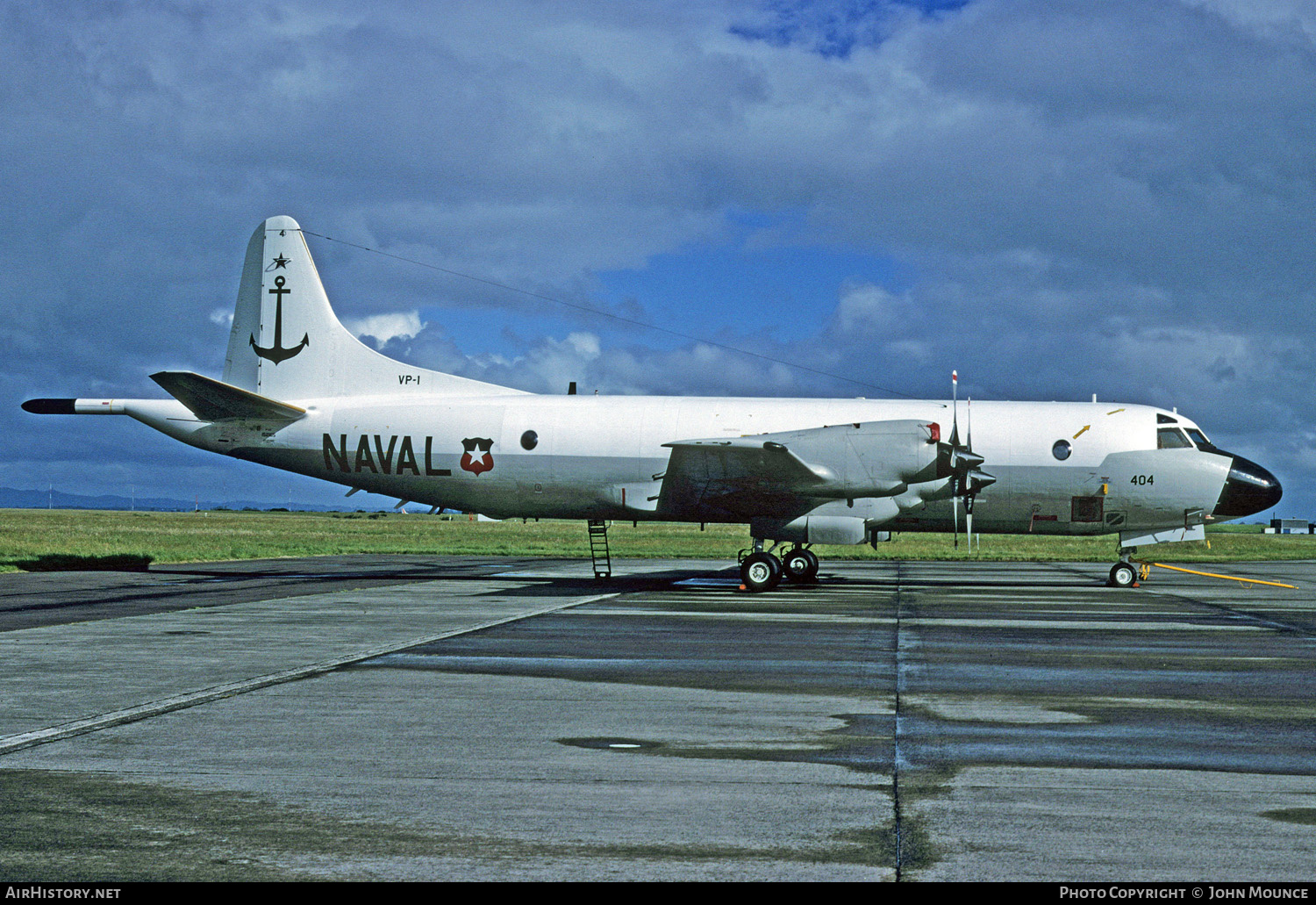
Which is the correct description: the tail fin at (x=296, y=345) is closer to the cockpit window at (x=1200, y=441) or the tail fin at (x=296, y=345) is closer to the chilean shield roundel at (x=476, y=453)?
the chilean shield roundel at (x=476, y=453)

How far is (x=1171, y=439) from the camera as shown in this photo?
2767 centimetres

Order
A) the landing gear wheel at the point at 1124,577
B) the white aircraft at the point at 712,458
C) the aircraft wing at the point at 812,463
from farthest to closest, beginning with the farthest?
the landing gear wheel at the point at 1124,577, the white aircraft at the point at 712,458, the aircraft wing at the point at 812,463

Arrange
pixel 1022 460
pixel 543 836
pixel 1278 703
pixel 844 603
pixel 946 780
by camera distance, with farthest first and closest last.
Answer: pixel 1022 460
pixel 844 603
pixel 1278 703
pixel 946 780
pixel 543 836

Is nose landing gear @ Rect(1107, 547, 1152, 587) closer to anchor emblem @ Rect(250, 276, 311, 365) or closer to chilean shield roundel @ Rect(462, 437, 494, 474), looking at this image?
chilean shield roundel @ Rect(462, 437, 494, 474)

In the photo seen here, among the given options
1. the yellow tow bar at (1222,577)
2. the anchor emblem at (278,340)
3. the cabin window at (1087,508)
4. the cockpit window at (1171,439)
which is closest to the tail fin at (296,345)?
the anchor emblem at (278,340)

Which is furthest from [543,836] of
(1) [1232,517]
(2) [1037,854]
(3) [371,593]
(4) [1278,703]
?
(1) [1232,517]

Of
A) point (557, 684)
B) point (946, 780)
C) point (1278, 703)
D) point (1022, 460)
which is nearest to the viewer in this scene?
point (946, 780)

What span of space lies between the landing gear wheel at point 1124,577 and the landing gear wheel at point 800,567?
300 inches

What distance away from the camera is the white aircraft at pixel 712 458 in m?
26.3

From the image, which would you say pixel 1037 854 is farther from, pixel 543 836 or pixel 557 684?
pixel 557 684

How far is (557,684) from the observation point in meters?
11.8

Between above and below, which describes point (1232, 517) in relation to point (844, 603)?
above

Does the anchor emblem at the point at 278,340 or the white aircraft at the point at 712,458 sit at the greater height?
the anchor emblem at the point at 278,340
